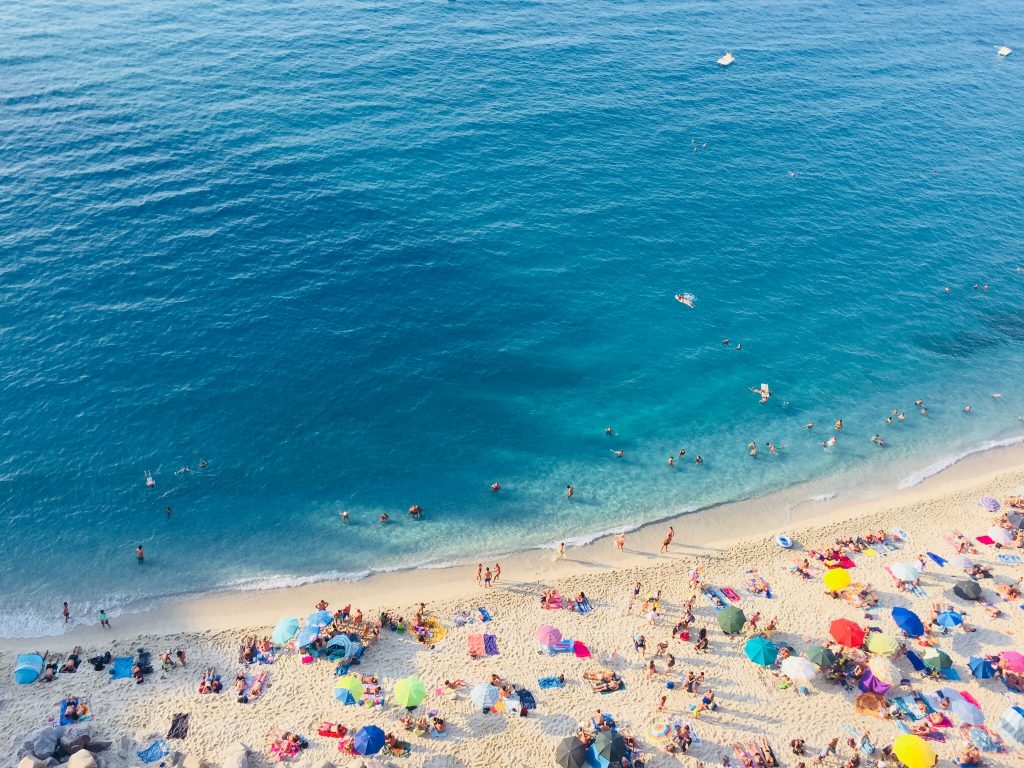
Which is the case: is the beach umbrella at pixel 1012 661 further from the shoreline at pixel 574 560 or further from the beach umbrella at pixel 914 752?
the shoreline at pixel 574 560

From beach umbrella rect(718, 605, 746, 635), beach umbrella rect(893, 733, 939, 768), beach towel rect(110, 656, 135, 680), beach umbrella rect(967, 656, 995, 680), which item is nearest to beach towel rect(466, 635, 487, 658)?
beach umbrella rect(718, 605, 746, 635)

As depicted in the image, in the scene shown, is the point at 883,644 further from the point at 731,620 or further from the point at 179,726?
the point at 179,726

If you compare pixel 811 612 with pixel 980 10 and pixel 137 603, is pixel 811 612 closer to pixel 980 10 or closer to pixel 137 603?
pixel 137 603

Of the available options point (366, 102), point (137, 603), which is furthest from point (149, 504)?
point (366, 102)

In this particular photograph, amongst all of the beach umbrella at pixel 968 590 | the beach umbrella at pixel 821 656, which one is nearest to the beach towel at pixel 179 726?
the beach umbrella at pixel 821 656

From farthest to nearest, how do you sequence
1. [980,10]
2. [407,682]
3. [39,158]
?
[980,10] → [39,158] → [407,682]

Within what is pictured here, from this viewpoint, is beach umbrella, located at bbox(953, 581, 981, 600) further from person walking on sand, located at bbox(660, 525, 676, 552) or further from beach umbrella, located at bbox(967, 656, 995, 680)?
person walking on sand, located at bbox(660, 525, 676, 552)

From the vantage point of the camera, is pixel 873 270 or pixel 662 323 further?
pixel 873 270
